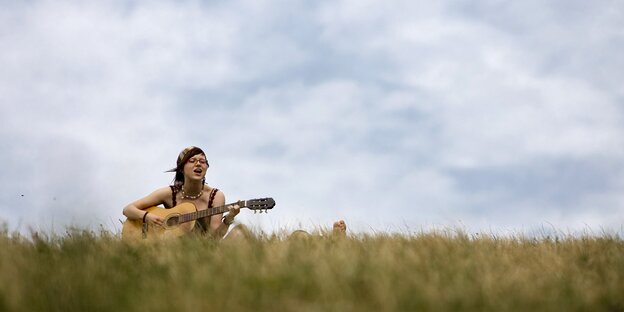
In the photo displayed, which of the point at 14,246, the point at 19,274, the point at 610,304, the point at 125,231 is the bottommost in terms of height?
the point at 610,304

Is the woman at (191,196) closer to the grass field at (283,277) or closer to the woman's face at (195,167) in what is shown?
the woman's face at (195,167)

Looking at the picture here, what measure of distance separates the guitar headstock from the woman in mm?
151

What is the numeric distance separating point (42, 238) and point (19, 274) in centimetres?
157

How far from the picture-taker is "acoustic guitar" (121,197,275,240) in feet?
25.5

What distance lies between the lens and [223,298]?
3934 mm

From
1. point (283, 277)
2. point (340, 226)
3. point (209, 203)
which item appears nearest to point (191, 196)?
point (209, 203)

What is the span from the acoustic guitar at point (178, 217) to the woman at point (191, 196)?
0.07 meters

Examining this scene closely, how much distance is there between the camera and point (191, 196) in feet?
26.6

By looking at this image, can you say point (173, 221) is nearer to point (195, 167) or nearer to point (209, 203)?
point (209, 203)

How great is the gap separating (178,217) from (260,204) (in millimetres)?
972

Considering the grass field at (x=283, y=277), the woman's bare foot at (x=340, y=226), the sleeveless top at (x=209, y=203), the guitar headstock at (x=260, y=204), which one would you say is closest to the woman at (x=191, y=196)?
the sleeveless top at (x=209, y=203)

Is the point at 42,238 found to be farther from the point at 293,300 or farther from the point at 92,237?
the point at 293,300

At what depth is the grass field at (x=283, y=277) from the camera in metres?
4.00

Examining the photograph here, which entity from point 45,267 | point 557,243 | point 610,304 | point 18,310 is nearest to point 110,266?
point 45,267
